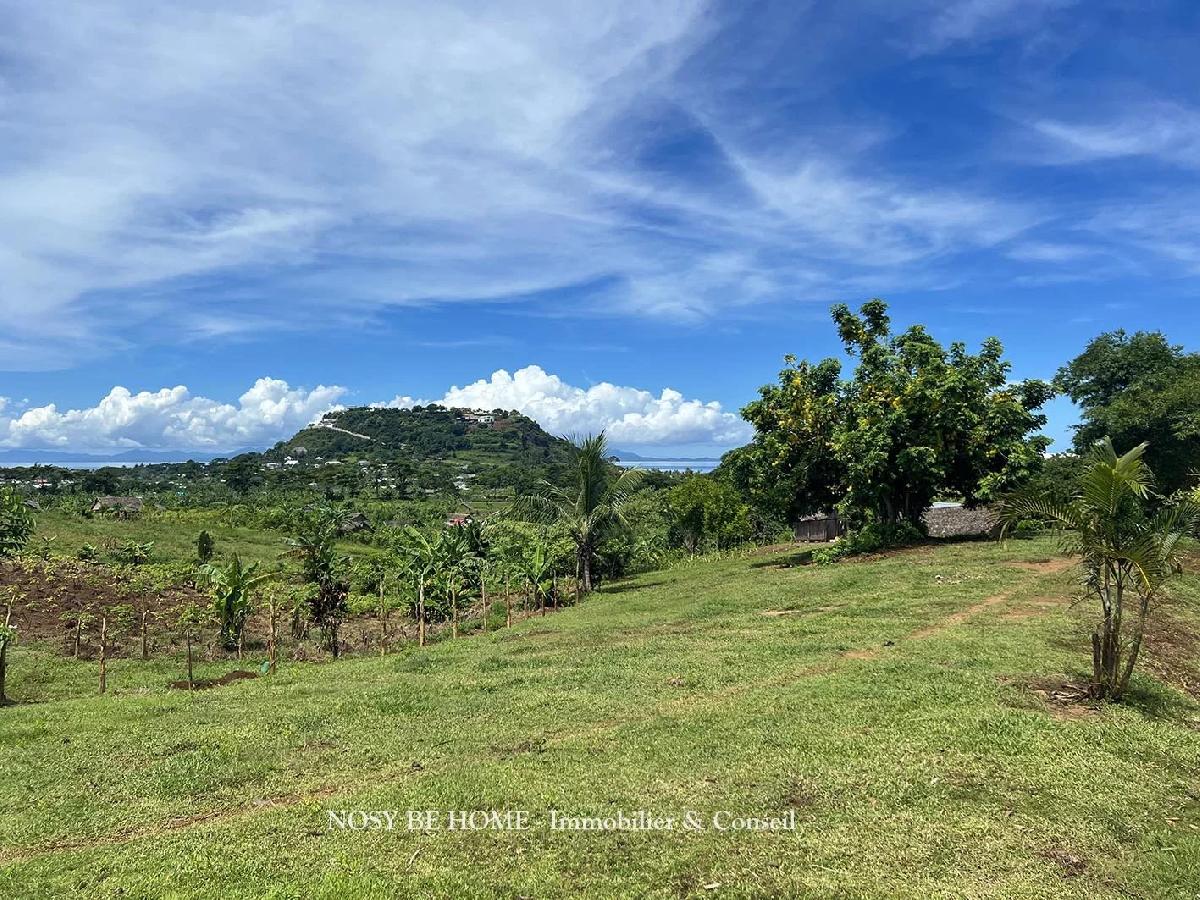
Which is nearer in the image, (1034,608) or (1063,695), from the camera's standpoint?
(1063,695)

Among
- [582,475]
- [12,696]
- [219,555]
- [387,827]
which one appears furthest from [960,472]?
[219,555]

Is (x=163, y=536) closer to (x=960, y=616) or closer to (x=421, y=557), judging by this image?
(x=421, y=557)

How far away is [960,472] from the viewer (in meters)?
26.5

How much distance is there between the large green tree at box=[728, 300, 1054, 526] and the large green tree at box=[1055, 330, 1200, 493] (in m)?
4.36

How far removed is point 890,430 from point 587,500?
10.8 meters

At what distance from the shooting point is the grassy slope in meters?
5.61

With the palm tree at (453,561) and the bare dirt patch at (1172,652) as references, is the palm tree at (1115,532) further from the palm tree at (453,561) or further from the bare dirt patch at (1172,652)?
the palm tree at (453,561)

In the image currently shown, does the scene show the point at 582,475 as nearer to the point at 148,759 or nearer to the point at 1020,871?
the point at 148,759

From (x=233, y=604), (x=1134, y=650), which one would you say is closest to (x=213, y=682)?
(x=233, y=604)

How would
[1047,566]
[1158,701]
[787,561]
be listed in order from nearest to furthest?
[1158,701]
[1047,566]
[787,561]

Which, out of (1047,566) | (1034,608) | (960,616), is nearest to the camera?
(960,616)

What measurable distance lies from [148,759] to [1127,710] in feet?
38.9

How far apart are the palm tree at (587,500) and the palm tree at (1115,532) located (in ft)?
58.7

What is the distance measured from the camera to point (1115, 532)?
9.21 meters
